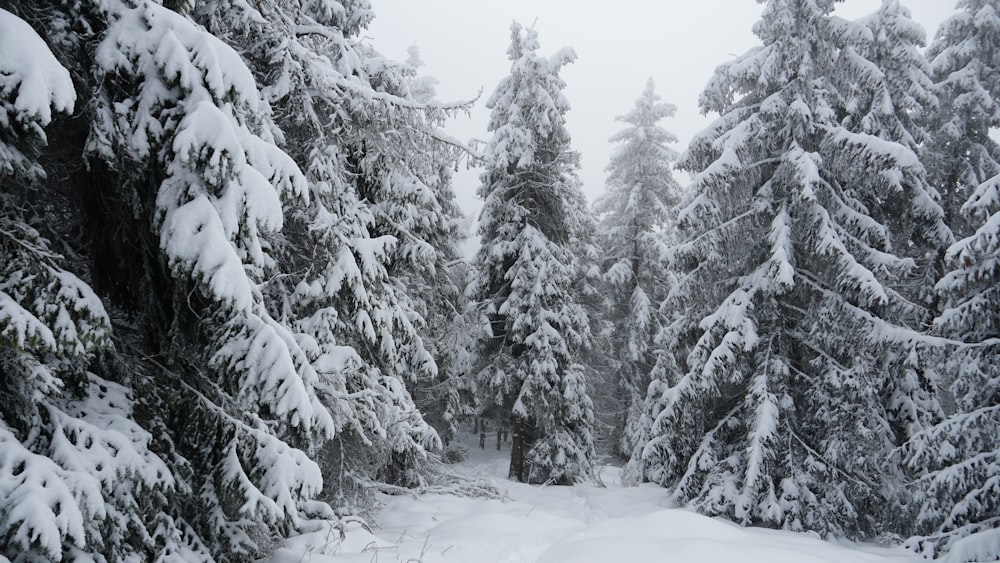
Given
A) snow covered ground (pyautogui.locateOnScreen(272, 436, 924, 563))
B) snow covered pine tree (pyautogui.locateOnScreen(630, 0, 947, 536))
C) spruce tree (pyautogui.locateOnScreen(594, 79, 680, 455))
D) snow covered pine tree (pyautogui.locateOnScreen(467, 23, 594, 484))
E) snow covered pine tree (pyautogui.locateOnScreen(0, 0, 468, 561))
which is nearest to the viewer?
snow covered pine tree (pyautogui.locateOnScreen(0, 0, 468, 561))

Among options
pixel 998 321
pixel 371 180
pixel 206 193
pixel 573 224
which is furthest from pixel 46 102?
pixel 573 224

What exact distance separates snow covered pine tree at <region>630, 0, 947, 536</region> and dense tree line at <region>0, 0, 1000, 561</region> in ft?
0.20

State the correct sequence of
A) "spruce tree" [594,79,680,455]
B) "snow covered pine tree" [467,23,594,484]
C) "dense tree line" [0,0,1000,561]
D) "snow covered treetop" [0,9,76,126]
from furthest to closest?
"spruce tree" [594,79,680,455], "snow covered pine tree" [467,23,594,484], "dense tree line" [0,0,1000,561], "snow covered treetop" [0,9,76,126]

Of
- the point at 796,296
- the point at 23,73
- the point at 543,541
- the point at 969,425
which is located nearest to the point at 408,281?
the point at 543,541

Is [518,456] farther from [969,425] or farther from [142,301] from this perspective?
[142,301]

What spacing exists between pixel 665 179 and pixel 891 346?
1195cm

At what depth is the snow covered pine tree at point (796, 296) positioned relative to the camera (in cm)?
877

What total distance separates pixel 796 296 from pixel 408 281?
8.20 metres

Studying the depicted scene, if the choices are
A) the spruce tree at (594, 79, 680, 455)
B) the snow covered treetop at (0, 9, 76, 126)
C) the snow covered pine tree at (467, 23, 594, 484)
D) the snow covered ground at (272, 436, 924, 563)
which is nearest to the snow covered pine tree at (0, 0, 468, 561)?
the snow covered treetop at (0, 9, 76, 126)

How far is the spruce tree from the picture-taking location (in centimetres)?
1867

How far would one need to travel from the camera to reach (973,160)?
11859 mm

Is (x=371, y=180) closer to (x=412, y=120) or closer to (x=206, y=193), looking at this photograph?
(x=412, y=120)

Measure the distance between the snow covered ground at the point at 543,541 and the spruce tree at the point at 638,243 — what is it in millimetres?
12086

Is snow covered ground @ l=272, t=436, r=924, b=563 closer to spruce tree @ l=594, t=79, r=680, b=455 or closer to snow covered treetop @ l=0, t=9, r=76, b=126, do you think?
snow covered treetop @ l=0, t=9, r=76, b=126
